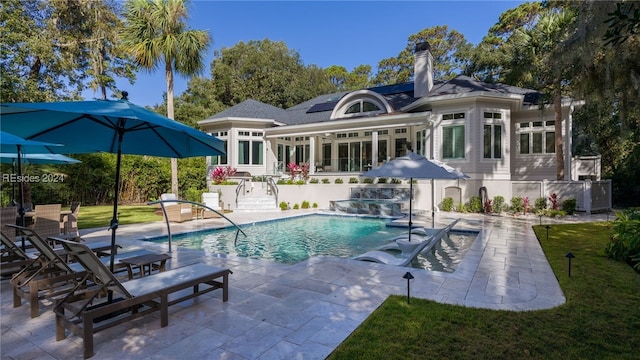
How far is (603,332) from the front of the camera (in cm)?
351

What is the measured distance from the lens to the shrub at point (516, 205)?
47.5 feet

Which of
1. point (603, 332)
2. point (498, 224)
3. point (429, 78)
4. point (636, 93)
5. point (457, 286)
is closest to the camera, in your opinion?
point (603, 332)

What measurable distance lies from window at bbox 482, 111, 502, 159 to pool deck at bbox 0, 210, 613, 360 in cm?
970

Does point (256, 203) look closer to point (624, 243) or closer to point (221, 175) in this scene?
point (221, 175)

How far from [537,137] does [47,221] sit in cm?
2112

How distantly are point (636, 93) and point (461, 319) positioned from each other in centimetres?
858

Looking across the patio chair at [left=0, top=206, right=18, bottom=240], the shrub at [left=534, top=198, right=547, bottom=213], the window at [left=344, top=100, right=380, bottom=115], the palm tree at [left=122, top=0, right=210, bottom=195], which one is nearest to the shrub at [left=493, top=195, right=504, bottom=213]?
the shrub at [left=534, top=198, right=547, bottom=213]

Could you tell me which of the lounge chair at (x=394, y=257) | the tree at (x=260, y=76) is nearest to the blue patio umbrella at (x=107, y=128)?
the lounge chair at (x=394, y=257)

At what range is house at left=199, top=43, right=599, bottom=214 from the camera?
51.3 ft

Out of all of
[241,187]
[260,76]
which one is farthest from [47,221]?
[260,76]

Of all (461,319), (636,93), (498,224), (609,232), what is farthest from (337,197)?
(461,319)

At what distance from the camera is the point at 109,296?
3.75m

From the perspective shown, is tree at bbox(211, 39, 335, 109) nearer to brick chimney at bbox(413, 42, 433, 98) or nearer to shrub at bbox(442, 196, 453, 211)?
brick chimney at bbox(413, 42, 433, 98)

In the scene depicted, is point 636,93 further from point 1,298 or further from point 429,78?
point 1,298
